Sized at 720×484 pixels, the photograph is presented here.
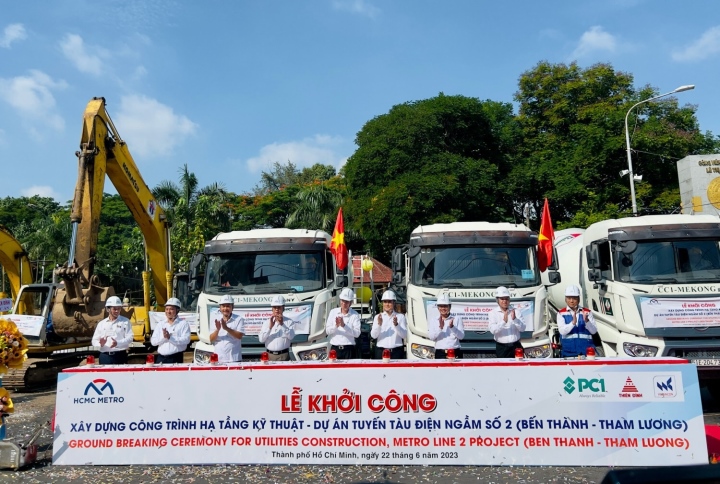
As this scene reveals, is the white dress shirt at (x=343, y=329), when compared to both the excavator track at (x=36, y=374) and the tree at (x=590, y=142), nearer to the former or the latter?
the excavator track at (x=36, y=374)

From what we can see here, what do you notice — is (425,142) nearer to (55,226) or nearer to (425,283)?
(425,283)

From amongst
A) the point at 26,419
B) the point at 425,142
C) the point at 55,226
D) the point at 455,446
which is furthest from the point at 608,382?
the point at 55,226

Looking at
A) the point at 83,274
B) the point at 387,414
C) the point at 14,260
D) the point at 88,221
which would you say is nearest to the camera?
the point at 387,414

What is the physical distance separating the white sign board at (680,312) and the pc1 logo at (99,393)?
23.8ft

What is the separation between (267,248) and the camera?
31.9 feet

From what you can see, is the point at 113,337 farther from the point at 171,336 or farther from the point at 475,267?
the point at 475,267

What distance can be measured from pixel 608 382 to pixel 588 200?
79.2 feet

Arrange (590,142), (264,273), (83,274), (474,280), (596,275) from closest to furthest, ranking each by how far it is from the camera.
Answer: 1. (474,280)
2. (596,275)
3. (264,273)
4. (83,274)
5. (590,142)

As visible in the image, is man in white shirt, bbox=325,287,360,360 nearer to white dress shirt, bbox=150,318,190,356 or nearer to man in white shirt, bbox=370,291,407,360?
man in white shirt, bbox=370,291,407,360

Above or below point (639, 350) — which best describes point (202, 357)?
above

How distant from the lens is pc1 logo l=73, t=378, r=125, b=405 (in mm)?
6379

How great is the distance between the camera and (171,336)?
810 centimetres

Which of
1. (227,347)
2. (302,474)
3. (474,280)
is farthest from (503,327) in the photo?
(227,347)

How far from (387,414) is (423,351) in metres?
2.78
